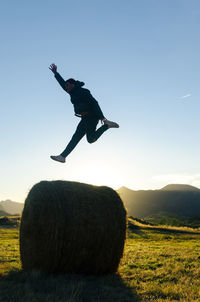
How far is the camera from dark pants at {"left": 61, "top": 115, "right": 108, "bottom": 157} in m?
7.41

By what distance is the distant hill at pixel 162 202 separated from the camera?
10519 centimetres

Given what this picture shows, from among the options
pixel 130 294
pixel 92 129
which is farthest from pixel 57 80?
pixel 130 294

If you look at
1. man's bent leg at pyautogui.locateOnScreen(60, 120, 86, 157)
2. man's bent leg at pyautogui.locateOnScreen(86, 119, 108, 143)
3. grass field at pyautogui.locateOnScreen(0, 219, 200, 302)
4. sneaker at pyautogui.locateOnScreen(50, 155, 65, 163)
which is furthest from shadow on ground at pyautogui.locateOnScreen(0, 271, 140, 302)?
man's bent leg at pyautogui.locateOnScreen(86, 119, 108, 143)

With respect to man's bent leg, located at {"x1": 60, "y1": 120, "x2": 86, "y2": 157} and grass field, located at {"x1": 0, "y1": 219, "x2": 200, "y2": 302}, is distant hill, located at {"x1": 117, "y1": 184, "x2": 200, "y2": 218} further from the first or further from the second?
man's bent leg, located at {"x1": 60, "y1": 120, "x2": 86, "y2": 157}

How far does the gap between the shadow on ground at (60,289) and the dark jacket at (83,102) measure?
377 centimetres

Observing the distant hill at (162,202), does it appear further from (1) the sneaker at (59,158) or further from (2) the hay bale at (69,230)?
(1) the sneaker at (59,158)

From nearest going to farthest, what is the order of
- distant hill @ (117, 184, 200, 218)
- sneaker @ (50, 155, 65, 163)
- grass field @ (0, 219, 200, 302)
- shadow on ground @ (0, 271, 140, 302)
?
shadow on ground @ (0, 271, 140, 302), grass field @ (0, 219, 200, 302), sneaker @ (50, 155, 65, 163), distant hill @ (117, 184, 200, 218)

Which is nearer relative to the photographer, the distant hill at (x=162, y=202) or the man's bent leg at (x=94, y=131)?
the man's bent leg at (x=94, y=131)

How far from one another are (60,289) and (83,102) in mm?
4113

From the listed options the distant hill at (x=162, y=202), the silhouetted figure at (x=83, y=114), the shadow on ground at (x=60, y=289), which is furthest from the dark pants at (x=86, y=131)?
the distant hill at (x=162, y=202)

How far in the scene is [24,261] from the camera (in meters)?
7.19

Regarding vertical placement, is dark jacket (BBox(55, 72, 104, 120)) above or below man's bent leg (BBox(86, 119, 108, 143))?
above

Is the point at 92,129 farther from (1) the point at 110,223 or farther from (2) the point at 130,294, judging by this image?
(2) the point at 130,294

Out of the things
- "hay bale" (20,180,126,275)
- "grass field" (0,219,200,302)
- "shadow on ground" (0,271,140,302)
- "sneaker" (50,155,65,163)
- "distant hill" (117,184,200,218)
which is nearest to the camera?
"shadow on ground" (0,271,140,302)
